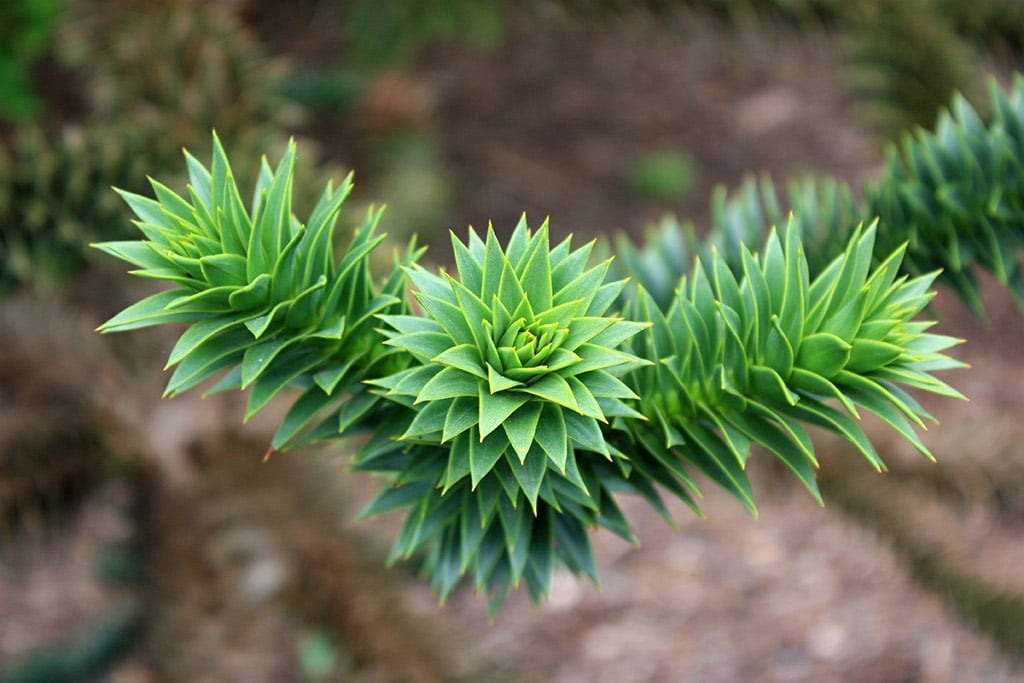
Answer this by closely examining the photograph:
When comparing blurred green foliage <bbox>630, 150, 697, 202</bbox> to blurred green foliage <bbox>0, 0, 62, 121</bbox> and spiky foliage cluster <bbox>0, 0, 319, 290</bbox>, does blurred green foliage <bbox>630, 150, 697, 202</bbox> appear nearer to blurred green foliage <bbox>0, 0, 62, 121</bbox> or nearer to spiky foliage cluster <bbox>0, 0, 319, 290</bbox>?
spiky foliage cluster <bbox>0, 0, 319, 290</bbox>

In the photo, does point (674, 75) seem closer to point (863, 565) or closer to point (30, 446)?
point (863, 565)

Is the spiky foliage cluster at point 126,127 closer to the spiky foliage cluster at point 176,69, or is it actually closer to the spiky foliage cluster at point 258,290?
the spiky foliage cluster at point 176,69

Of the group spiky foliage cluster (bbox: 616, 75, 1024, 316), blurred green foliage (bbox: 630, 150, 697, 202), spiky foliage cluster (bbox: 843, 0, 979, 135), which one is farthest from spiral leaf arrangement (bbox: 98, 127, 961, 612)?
blurred green foliage (bbox: 630, 150, 697, 202)

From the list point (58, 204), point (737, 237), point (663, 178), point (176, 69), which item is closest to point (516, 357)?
point (737, 237)

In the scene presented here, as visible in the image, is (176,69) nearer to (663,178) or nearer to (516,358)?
(516,358)

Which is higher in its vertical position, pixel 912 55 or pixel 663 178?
pixel 912 55
